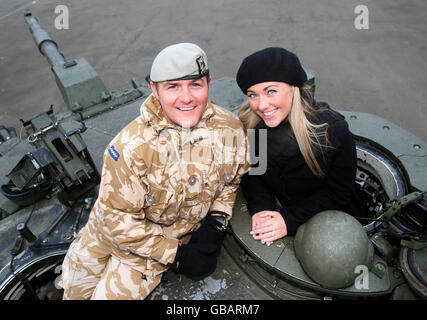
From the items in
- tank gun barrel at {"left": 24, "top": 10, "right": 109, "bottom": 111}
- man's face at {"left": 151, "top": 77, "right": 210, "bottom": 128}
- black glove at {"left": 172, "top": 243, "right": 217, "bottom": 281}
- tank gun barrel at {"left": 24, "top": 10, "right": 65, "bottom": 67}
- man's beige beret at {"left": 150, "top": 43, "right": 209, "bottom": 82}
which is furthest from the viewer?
tank gun barrel at {"left": 24, "top": 10, "right": 65, "bottom": 67}

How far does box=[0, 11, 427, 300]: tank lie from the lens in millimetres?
2160

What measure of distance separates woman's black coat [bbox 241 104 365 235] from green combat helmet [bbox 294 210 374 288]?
28cm

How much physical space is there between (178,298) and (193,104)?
1.46 meters

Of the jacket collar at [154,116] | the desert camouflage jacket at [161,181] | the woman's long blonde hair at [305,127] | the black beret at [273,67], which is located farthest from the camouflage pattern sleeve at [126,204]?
the woman's long blonde hair at [305,127]

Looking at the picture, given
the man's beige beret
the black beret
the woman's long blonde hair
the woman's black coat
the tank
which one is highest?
the man's beige beret

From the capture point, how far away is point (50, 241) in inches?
117

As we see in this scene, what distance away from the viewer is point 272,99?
2045 millimetres

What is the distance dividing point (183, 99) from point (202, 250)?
1.13 meters

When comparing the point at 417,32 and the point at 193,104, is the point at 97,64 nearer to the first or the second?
the point at 193,104

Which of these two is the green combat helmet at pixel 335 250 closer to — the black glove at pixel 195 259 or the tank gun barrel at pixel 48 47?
the black glove at pixel 195 259

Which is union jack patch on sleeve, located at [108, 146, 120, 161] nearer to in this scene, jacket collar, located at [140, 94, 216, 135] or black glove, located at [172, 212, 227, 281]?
jacket collar, located at [140, 94, 216, 135]

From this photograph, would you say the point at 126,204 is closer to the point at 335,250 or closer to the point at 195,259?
the point at 195,259

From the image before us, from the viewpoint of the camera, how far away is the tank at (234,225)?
2.16 meters

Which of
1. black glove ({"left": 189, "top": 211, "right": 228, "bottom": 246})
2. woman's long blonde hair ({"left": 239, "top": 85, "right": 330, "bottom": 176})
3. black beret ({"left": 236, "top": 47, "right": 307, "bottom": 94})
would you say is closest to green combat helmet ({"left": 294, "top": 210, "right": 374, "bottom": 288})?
woman's long blonde hair ({"left": 239, "top": 85, "right": 330, "bottom": 176})
